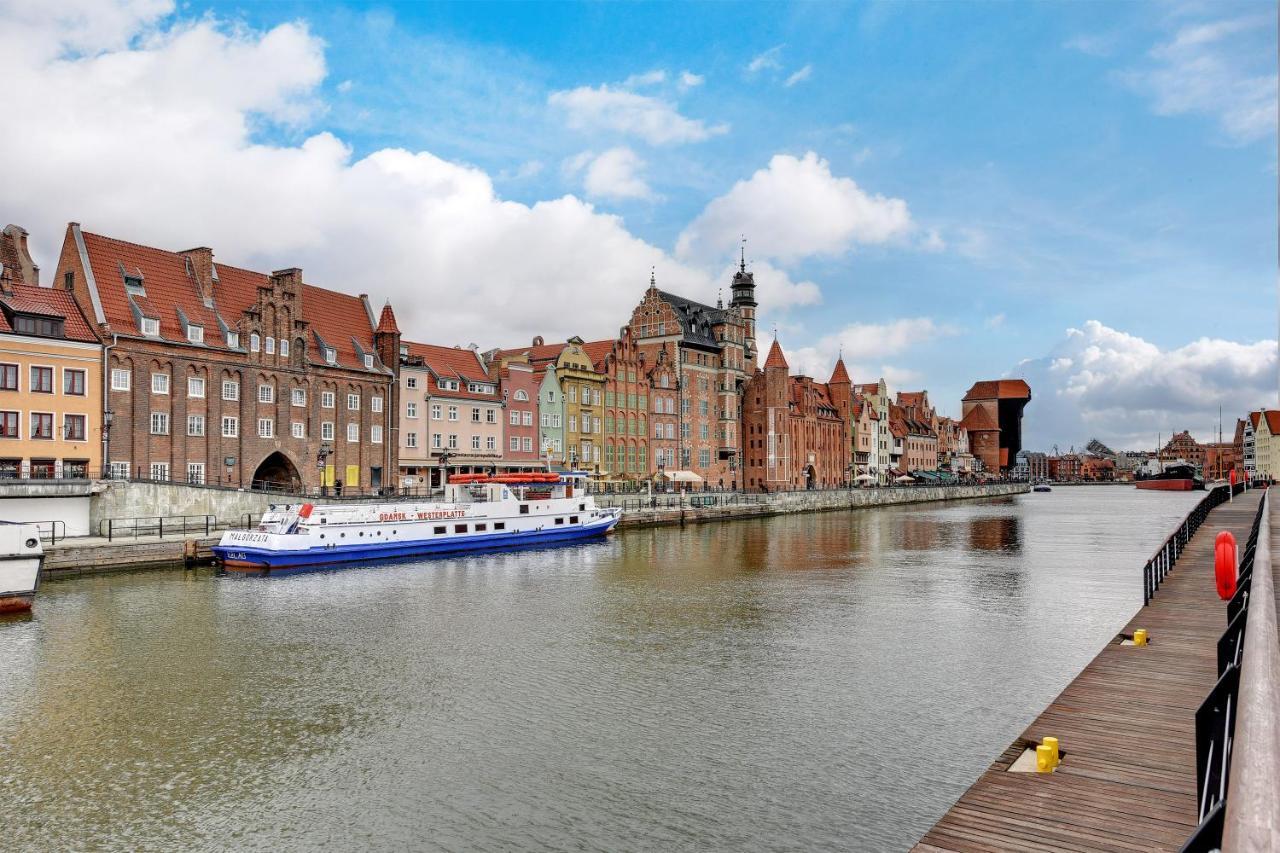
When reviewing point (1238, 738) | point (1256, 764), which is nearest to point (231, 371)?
point (1238, 738)

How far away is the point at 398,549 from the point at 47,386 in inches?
854

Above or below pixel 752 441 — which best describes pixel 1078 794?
below

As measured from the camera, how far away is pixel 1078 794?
11312 mm

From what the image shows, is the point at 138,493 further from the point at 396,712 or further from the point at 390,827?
the point at 390,827

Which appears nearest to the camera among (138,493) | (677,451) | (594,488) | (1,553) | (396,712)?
(396,712)

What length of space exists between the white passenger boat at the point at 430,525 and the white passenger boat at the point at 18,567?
12.4m

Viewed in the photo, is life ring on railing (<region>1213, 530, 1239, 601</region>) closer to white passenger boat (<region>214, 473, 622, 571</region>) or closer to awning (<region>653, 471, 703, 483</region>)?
white passenger boat (<region>214, 473, 622, 571</region>)

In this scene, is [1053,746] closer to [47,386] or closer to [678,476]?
[47,386]

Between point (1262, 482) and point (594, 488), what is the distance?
9805cm

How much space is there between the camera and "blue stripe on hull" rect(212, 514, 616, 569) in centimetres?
4441

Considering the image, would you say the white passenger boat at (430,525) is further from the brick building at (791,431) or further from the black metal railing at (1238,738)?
the brick building at (791,431)

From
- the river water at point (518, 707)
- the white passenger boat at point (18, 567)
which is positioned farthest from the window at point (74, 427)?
the white passenger boat at point (18, 567)

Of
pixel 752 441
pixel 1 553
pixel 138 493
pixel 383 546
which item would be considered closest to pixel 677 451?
pixel 752 441

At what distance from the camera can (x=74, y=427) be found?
51.1m
